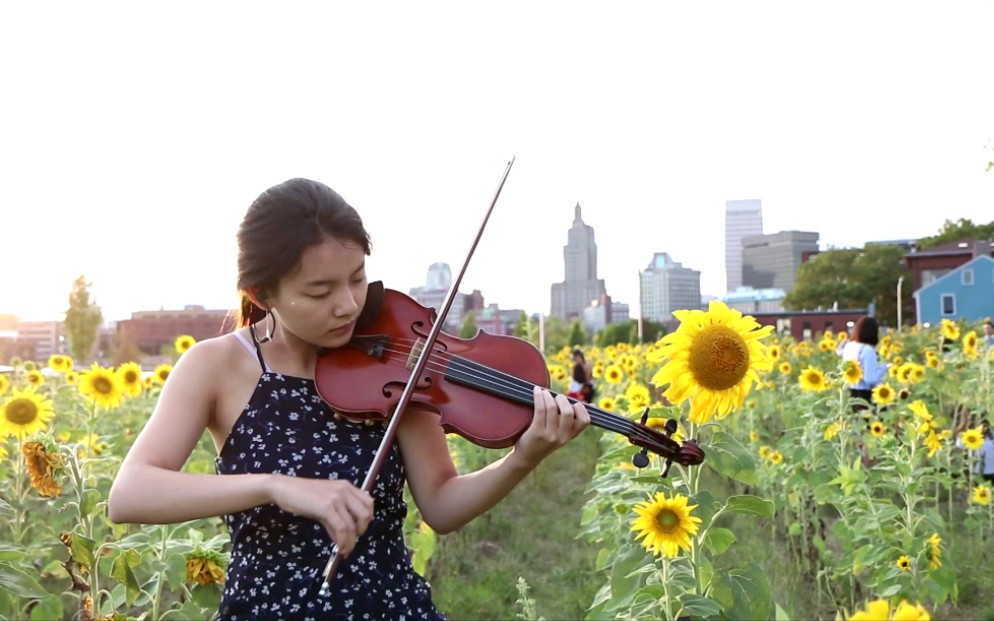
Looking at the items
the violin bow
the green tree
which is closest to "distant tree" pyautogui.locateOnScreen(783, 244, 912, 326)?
the green tree

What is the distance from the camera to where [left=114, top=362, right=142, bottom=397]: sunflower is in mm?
4052

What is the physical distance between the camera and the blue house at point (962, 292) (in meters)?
41.8

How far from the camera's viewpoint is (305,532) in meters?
1.49

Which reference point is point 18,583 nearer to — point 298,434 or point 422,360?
point 298,434

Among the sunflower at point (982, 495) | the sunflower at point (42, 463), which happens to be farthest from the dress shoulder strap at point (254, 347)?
the sunflower at point (982, 495)

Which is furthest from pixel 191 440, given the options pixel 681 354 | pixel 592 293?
pixel 592 293

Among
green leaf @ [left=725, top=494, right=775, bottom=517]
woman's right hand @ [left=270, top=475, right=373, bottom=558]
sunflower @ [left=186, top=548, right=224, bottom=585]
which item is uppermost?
woman's right hand @ [left=270, top=475, right=373, bottom=558]

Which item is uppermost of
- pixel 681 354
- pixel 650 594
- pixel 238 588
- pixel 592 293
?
pixel 592 293

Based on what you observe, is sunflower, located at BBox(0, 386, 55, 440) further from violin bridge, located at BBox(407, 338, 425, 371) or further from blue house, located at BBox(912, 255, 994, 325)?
blue house, located at BBox(912, 255, 994, 325)

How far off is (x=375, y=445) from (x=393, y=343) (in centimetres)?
25

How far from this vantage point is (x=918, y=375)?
533cm

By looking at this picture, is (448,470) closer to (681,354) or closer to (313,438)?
(313,438)

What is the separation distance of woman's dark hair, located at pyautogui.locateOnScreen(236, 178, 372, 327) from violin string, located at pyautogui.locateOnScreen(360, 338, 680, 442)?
0.29 m

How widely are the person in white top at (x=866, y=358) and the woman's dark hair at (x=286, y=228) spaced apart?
5.09m
